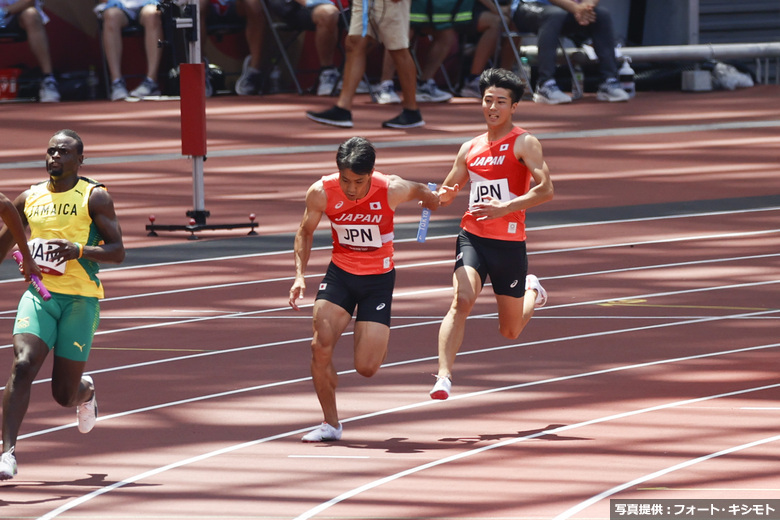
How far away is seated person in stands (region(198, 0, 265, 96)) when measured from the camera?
18672mm

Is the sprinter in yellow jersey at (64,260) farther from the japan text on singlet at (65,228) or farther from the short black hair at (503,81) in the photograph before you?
the short black hair at (503,81)

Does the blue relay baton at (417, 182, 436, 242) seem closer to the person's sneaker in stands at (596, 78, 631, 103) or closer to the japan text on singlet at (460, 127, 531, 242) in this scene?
the japan text on singlet at (460, 127, 531, 242)

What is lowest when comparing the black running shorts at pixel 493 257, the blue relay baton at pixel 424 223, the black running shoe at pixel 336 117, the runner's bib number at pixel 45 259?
the black running shoe at pixel 336 117

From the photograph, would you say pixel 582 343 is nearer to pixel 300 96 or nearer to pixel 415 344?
pixel 415 344

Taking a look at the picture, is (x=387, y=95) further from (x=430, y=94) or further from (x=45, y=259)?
(x=45, y=259)

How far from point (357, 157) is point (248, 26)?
1233 centimetres

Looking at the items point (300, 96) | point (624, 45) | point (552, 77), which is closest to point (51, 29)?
point (300, 96)

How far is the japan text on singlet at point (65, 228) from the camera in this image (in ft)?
22.3

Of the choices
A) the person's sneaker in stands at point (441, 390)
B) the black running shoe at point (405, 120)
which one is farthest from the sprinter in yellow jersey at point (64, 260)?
the black running shoe at point (405, 120)

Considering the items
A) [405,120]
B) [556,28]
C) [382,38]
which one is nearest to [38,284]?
[382,38]

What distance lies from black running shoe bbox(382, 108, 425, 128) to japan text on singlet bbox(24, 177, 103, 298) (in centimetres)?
1029

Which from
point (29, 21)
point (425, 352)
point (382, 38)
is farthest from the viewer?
point (29, 21)

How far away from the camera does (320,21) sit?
18.5m

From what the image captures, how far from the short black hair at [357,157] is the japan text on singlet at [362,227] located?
0.26 meters
